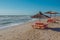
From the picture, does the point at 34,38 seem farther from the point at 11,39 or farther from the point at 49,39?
the point at 11,39

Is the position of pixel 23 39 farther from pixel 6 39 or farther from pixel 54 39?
pixel 54 39

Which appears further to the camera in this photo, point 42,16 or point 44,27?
point 44,27

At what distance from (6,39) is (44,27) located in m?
5.26

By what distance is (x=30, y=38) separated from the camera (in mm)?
8516

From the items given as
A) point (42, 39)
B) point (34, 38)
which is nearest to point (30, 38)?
point (34, 38)

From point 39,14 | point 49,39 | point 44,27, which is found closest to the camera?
point 49,39

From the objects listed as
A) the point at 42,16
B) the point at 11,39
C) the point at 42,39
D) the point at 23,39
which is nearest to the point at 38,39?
the point at 42,39

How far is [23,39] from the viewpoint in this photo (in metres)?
8.34

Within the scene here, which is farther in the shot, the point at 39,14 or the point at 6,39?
the point at 39,14

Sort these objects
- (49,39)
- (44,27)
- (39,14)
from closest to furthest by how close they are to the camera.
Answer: (49,39), (39,14), (44,27)

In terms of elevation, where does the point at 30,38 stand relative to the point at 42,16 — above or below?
below

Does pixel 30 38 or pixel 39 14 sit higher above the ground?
pixel 39 14

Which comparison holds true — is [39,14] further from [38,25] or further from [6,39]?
[6,39]

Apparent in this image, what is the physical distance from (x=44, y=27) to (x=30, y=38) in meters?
4.44
